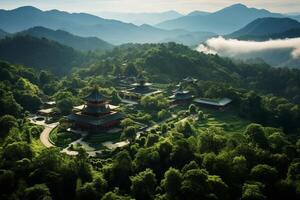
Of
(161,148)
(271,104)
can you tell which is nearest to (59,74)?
(271,104)

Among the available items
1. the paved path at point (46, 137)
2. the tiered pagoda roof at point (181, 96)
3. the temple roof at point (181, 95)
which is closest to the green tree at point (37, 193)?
the paved path at point (46, 137)

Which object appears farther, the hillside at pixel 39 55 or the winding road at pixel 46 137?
the hillside at pixel 39 55

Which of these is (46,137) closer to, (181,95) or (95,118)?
(95,118)

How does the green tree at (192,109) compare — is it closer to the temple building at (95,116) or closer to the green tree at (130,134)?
the temple building at (95,116)

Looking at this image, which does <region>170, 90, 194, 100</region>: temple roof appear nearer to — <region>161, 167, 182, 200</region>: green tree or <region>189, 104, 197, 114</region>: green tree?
<region>189, 104, 197, 114</region>: green tree

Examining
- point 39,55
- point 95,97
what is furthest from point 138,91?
point 39,55

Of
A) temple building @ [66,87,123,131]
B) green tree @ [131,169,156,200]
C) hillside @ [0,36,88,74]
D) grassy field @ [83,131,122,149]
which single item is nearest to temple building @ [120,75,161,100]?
temple building @ [66,87,123,131]
